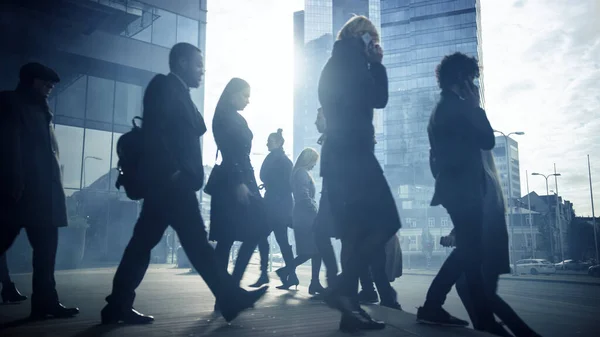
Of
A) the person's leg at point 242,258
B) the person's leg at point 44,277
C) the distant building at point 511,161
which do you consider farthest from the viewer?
the distant building at point 511,161

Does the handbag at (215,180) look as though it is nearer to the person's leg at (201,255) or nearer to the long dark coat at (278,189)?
the person's leg at (201,255)

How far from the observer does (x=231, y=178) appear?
159 inches

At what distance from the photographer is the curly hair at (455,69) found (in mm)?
3754

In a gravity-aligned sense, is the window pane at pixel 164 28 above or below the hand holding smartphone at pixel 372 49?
above

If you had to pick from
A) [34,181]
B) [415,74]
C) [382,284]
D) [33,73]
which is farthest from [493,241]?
[415,74]

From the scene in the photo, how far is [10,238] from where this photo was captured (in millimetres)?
3564

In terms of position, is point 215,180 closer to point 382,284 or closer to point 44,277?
point 44,277

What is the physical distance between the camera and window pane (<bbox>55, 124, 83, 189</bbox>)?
24.0 m

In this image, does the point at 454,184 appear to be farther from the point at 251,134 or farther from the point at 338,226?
the point at 251,134

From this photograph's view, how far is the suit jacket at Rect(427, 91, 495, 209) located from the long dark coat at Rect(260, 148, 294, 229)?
3.13m

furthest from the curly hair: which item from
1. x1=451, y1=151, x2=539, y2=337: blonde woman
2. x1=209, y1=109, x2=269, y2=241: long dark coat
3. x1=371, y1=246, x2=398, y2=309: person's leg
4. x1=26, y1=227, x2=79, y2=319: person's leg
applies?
x1=26, y1=227, x2=79, y2=319: person's leg

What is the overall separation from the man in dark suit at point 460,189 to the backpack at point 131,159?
206cm

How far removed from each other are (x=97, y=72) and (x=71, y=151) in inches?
177

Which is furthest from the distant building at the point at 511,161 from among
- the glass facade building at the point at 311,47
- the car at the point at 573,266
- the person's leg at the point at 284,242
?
the person's leg at the point at 284,242
